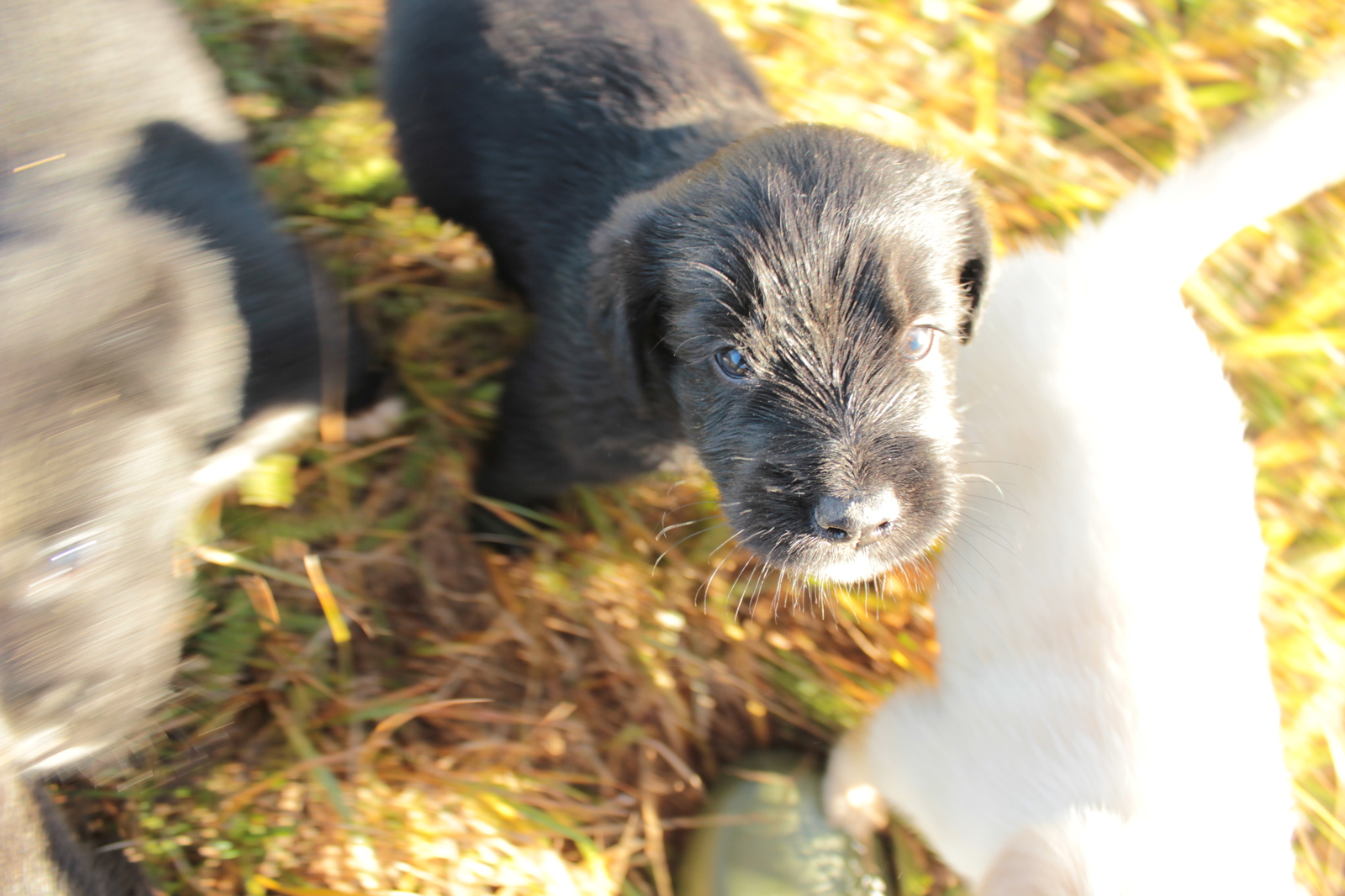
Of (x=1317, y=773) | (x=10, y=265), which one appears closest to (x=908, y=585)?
(x=1317, y=773)

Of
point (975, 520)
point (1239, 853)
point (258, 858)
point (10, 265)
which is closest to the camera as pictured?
point (1239, 853)

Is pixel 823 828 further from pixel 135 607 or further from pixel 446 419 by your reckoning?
pixel 135 607

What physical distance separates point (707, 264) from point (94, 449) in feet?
5.10

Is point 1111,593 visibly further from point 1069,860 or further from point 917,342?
point 917,342

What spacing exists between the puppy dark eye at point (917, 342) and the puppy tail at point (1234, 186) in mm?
884

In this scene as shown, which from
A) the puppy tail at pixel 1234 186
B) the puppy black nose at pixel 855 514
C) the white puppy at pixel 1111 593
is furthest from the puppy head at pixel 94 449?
the puppy tail at pixel 1234 186

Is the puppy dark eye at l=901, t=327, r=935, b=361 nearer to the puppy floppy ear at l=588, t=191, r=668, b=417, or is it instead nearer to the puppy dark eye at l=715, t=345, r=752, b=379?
the puppy dark eye at l=715, t=345, r=752, b=379

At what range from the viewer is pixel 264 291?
102 inches

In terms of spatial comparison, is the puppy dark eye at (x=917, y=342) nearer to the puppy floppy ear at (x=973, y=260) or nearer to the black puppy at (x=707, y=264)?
the black puppy at (x=707, y=264)

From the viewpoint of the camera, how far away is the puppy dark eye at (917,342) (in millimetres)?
1984

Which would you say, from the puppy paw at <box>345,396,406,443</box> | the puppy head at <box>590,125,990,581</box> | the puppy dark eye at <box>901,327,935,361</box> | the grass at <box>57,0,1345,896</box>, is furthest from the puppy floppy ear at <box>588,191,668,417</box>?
the puppy paw at <box>345,396,406,443</box>

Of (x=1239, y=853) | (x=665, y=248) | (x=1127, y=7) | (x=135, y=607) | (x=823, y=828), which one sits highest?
(x=665, y=248)

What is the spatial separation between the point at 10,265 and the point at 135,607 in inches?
35.4

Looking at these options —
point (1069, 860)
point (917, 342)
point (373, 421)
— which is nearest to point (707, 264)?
point (917, 342)
